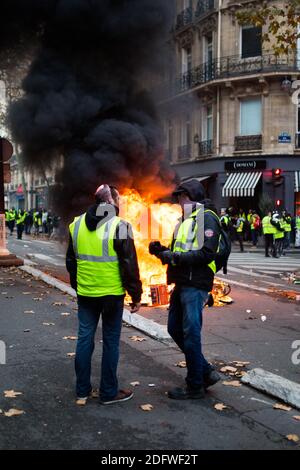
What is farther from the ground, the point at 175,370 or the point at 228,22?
the point at 228,22

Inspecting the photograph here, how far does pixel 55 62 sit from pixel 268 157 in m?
16.6

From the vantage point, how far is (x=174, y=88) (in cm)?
1349

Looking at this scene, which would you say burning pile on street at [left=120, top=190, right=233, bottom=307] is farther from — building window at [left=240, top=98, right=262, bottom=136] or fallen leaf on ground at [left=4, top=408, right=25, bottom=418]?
building window at [left=240, top=98, right=262, bottom=136]

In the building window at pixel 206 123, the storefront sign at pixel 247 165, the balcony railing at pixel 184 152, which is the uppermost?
the building window at pixel 206 123

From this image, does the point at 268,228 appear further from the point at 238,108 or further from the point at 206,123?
the point at 206,123

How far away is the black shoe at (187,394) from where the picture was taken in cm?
429

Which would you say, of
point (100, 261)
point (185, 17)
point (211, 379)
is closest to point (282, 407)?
point (211, 379)

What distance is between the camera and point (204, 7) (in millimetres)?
27469

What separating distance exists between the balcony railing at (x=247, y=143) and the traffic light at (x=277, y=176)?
5.82ft

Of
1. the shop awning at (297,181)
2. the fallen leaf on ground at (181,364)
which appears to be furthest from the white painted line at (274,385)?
the shop awning at (297,181)

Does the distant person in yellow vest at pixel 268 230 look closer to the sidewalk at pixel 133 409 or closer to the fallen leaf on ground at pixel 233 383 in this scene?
the sidewalk at pixel 133 409
